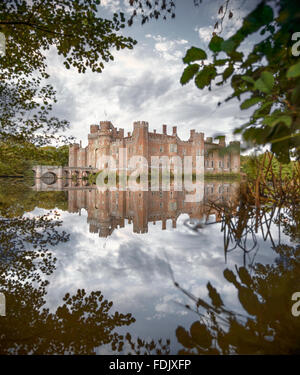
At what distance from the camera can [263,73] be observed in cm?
77

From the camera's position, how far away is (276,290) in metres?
1.18

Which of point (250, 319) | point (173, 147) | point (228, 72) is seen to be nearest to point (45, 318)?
point (250, 319)

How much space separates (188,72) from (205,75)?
0.30 feet

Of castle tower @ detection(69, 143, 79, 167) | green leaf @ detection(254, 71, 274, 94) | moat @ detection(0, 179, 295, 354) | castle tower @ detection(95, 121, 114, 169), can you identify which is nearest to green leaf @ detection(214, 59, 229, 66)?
green leaf @ detection(254, 71, 274, 94)

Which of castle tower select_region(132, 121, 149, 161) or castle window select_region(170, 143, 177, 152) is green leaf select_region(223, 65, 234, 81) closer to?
castle tower select_region(132, 121, 149, 161)

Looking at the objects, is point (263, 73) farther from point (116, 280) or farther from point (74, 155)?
point (74, 155)

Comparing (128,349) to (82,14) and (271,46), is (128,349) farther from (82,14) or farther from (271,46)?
(82,14)

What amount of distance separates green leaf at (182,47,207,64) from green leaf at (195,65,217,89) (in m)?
0.08

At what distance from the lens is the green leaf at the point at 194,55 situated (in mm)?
1015

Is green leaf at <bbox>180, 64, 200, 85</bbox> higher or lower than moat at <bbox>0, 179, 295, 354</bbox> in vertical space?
higher

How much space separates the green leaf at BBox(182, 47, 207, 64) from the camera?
1.01 m
